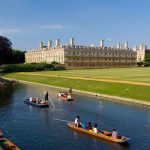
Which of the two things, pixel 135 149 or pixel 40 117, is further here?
pixel 40 117

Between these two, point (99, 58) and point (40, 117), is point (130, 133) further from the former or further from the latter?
point (99, 58)

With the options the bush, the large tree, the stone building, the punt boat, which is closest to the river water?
the punt boat

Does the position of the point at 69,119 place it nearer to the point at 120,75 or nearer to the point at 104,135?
the point at 104,135

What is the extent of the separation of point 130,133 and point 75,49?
15019 centimetres

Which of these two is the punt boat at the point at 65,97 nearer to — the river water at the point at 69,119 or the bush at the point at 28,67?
the river water at the point at 69,119

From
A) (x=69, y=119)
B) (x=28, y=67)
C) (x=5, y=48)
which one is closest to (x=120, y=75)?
(x=69, y=119)

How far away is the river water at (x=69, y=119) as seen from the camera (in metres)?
29.0

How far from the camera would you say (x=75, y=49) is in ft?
595

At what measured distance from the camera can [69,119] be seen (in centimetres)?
3912

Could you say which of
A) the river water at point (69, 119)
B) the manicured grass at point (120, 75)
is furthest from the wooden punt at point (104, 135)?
the manicured grass at point (120, 75)

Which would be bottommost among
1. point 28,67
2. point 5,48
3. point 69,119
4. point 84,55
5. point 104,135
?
point 69,119

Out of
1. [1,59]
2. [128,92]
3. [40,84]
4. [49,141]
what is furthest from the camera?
[1,59]

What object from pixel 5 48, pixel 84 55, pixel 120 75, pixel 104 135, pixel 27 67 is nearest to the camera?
pixel 104 135

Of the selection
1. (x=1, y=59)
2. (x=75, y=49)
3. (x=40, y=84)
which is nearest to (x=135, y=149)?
(x=40, y=84)
